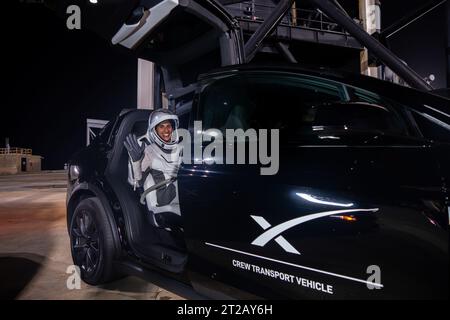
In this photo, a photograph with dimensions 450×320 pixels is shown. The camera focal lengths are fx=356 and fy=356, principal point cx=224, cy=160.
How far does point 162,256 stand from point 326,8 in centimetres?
1187

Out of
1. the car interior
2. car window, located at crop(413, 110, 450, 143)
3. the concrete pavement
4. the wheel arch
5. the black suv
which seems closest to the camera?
the black suv

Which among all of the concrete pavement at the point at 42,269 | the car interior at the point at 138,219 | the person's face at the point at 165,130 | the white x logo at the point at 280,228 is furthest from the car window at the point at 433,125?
the concrete pavement at the point at 42,269

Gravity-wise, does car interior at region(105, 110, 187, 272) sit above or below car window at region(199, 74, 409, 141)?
below

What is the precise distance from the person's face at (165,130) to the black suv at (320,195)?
816 mm

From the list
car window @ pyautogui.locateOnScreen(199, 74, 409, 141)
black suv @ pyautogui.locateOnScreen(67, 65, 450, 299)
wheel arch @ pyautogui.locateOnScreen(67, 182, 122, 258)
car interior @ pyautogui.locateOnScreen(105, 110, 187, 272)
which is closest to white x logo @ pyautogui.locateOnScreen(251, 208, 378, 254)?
black suv @ pyautogui.locateOnScreen(67, 65, 450, 299)

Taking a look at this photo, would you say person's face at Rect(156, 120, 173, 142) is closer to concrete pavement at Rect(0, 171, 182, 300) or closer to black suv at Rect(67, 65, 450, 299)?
black suv at Rect(67, 65, 450, 299)

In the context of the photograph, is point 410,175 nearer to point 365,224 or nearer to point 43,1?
point 365,224

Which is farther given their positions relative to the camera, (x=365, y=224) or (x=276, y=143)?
(x=276, y=143)

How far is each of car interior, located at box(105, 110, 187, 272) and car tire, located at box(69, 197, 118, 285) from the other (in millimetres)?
218

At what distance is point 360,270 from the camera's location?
1.37 meters

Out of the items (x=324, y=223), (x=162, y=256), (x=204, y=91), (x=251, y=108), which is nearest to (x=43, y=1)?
(x=204, y=91)

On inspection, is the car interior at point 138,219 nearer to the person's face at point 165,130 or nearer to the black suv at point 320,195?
the black suv at point 320,195

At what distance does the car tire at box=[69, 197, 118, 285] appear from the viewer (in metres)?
2.86

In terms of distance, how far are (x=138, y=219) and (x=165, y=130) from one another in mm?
783
